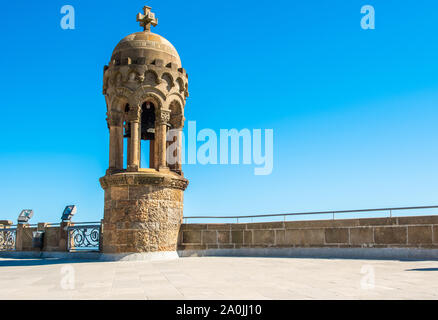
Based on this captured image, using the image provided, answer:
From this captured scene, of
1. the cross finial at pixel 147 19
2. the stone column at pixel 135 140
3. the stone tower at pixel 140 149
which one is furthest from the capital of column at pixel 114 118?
the cross finial at pixel 147 19

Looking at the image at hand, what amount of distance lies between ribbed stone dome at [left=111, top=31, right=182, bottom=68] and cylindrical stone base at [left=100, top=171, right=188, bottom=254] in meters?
3.79

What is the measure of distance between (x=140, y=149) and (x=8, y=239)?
25.7 feet

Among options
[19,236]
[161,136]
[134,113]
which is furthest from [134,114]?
[19,236]

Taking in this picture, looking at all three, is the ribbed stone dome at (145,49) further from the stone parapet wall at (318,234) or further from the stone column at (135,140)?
the stone parapet wall at (318,234)

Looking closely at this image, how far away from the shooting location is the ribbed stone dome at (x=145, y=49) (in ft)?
44.3

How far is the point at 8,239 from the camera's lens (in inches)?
675

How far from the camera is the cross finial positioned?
14484 millimetres

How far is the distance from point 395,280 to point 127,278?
180 inches

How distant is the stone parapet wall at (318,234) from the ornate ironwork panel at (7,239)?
7.69m

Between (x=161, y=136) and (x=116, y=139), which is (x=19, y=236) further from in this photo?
(x=161, y=136)
